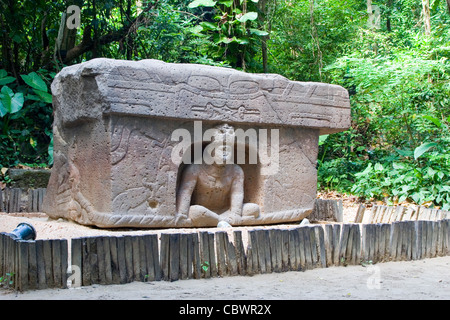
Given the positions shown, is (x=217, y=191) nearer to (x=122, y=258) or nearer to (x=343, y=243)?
(x=343, y=243)

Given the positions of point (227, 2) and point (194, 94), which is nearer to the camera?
point (194, 94)

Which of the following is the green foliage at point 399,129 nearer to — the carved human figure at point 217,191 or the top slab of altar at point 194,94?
the top slab of altar at point 194,94

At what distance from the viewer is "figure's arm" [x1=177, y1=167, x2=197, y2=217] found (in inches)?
204

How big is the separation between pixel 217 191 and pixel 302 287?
2.09 metres

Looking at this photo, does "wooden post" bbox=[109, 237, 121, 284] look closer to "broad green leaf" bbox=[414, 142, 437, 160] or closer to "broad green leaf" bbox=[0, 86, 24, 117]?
"broad green leaf" bbox=[0, 86, 24, 117]

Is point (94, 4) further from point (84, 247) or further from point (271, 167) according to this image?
point (84, 247)

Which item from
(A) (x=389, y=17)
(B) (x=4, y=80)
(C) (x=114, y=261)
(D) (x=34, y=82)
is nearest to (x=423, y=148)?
(C) (x=114, y=261)

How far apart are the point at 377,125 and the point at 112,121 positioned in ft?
20.3

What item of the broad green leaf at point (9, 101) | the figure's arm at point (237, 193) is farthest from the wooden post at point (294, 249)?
the broad green leaf at point (9, 101)

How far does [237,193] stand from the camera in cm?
550

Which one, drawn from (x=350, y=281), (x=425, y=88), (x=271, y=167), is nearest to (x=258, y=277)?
(x=350, y=281)

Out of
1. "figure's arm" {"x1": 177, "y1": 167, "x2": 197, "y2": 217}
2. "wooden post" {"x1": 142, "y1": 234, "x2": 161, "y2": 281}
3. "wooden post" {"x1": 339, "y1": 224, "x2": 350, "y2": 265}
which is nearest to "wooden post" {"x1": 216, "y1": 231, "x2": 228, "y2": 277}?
"wooden post" {"x1": 142, "y1": 234, "x2": 161, "y2": 281}

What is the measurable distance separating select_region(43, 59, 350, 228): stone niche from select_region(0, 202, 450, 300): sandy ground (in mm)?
1473

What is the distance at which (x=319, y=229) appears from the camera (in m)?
4.17
